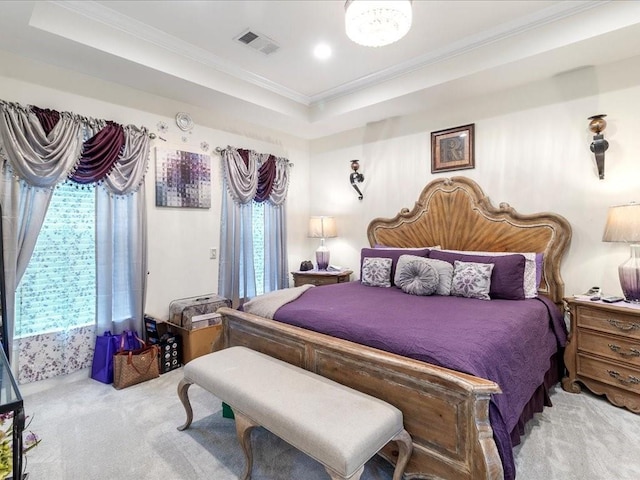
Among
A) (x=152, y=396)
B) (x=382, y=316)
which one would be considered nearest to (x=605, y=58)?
(x=382, y=316)

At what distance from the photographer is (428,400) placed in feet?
4.88

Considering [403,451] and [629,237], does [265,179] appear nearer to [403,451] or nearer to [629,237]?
[403,451]

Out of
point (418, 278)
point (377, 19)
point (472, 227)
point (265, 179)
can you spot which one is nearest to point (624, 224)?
point (472, 227)

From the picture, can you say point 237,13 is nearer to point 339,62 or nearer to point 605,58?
point 339,62

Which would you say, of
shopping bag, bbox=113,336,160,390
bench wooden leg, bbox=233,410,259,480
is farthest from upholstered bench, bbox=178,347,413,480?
shopping bag, bbox=113,336,160,390

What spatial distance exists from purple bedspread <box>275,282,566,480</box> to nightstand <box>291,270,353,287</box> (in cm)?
122

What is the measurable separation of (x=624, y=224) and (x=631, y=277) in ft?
1.25

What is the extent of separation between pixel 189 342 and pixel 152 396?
0.60 metres

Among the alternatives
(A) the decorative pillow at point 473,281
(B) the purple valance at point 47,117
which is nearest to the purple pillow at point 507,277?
(A) the decorative pillow at point 473,281

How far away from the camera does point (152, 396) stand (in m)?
2.62

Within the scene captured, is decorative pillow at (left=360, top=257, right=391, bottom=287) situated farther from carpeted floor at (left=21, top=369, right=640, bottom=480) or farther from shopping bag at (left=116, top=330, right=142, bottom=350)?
shopping bag at (left=116, top=330, right=142, bottom=350)

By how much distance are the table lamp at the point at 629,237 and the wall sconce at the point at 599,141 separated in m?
0.48

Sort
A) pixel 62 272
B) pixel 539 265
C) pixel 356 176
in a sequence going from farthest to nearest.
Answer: pixel 356 176
pixel 539 265
pixel 62 272

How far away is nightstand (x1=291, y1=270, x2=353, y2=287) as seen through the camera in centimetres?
412
